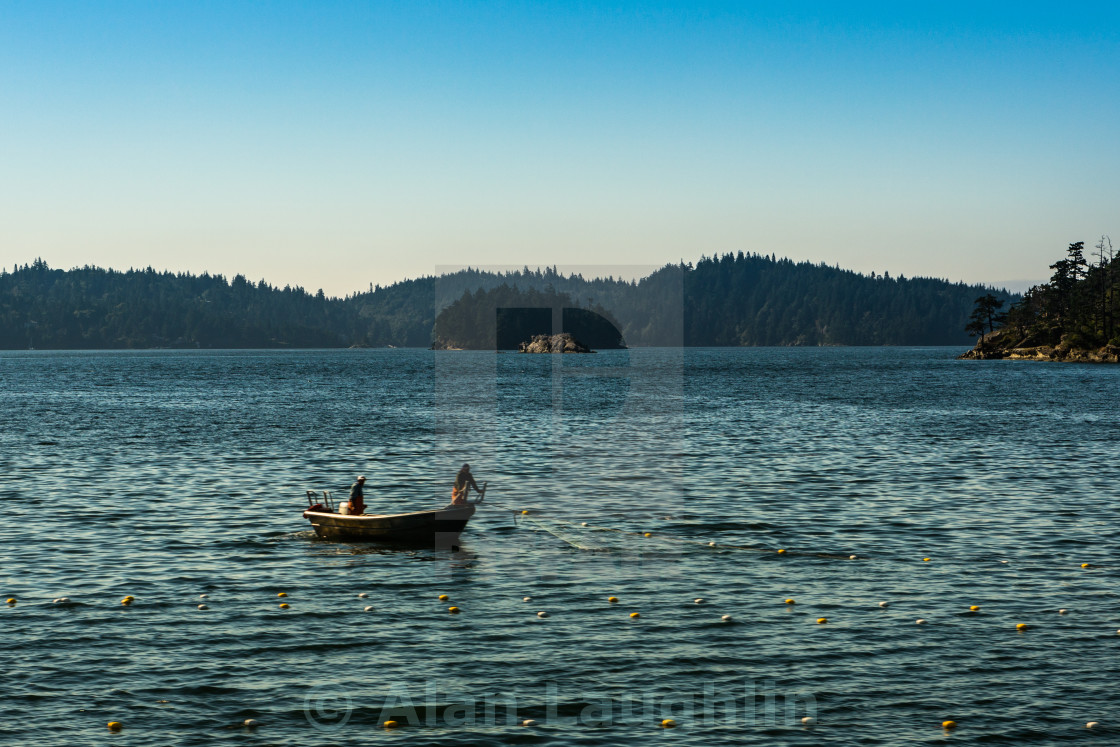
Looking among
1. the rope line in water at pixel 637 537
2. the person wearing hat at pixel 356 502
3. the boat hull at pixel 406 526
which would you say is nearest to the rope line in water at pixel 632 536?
the rope line in water at pixel 637 537

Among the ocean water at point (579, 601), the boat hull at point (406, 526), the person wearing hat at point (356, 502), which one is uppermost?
the person wearing hat at point (356, 502)

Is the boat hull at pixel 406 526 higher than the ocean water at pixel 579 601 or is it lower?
higher

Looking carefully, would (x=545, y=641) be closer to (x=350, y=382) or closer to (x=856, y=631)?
(x=856, y=631)

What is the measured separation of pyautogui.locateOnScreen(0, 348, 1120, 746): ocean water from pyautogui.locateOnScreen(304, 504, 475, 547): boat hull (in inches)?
24.5

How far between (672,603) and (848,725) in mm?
8813

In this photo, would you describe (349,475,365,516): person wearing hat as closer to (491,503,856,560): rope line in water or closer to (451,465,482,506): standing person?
(451,465,482,506): standing person

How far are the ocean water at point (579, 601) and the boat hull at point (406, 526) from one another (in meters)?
0.62

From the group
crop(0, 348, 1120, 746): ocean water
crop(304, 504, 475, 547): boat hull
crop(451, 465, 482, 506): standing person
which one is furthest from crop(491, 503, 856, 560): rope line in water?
crop(304, 504, 475, 547): boat hull

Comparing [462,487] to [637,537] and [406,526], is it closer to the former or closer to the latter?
[406,526]

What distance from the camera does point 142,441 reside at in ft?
247

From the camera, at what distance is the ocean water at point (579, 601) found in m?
19.6

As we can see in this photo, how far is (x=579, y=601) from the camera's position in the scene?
27.8m

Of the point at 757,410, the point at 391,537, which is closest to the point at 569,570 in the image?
the point at 391,537

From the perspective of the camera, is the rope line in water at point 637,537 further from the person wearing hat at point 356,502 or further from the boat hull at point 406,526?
the person wearing hat at point 356,502
